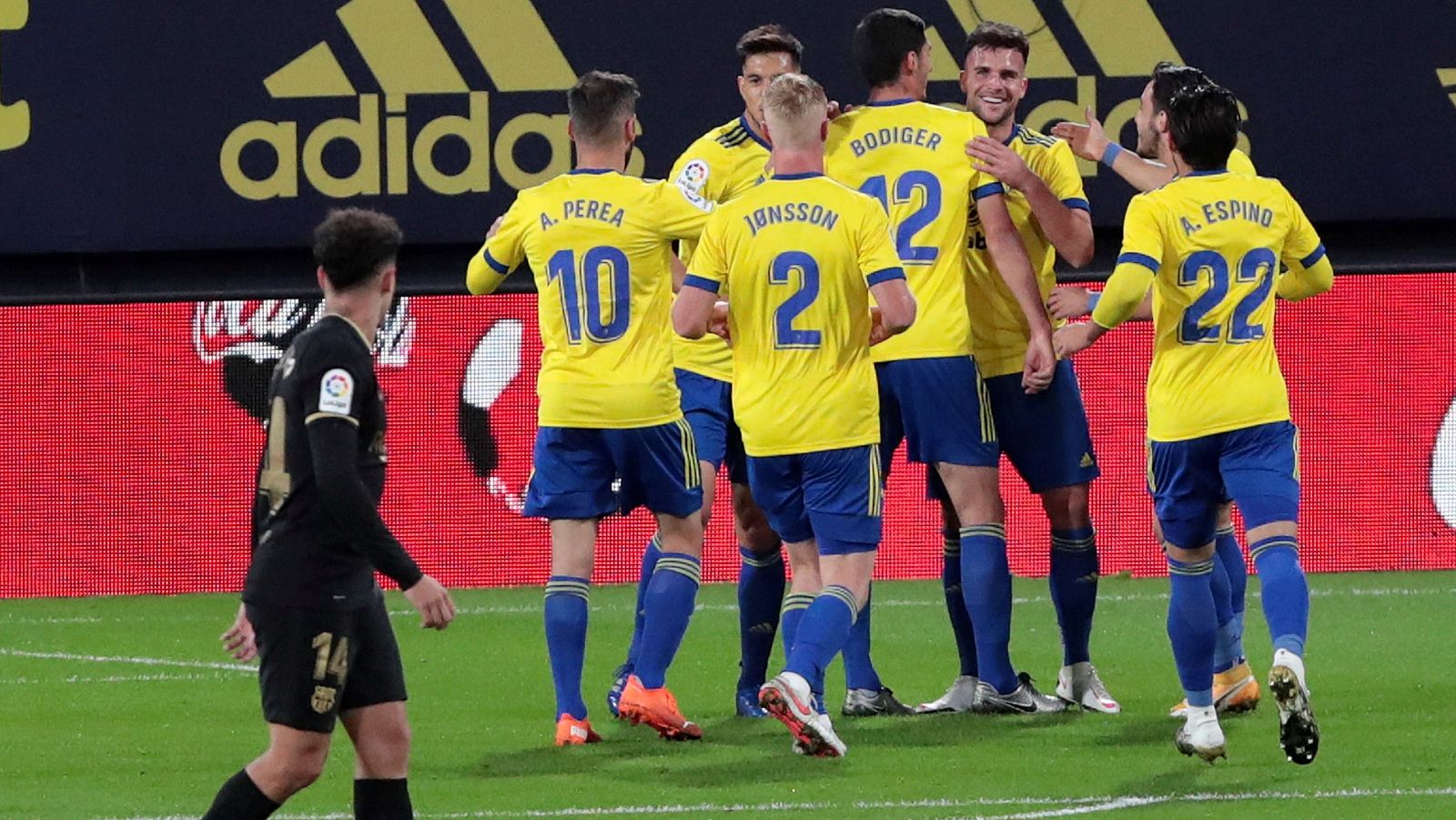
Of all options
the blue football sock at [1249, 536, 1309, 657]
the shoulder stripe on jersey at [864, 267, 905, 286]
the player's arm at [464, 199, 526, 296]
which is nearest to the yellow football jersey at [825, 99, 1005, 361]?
the shoulder stripe on jersey at [864, 267, 905, 286]

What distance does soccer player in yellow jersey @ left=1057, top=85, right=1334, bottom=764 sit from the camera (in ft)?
21.5

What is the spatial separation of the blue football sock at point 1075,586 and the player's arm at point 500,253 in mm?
1969

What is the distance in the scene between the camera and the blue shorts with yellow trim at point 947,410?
773 cm

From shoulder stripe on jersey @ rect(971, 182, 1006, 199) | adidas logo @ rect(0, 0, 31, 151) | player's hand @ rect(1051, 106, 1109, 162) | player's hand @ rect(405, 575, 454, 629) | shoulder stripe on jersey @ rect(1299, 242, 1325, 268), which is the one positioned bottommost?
player's hand @ rect(405, 575, 454, 629)

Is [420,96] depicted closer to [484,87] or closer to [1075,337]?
[484,87]

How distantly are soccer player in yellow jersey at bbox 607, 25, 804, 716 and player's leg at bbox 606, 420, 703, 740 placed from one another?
48 centimetres

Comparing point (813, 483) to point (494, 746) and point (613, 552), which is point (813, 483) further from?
point (613, 552)

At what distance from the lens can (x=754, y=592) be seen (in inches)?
317

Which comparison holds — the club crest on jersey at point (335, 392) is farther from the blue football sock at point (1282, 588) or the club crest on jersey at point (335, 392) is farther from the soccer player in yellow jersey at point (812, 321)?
the blue football sock at point (1282, 588)

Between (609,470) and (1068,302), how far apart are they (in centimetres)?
148

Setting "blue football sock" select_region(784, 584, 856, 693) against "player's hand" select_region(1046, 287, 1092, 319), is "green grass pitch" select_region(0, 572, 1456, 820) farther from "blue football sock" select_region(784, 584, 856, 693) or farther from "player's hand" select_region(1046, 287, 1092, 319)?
"player's hand" select_region(1046, 287, 1092, 319)

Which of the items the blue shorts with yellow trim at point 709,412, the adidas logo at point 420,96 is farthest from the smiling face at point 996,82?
the adidas logo at point 420,96

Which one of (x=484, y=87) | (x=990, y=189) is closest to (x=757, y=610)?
(x=990, y=189)

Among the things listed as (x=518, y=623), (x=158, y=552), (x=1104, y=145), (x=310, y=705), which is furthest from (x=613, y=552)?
(x=310, y=705)
